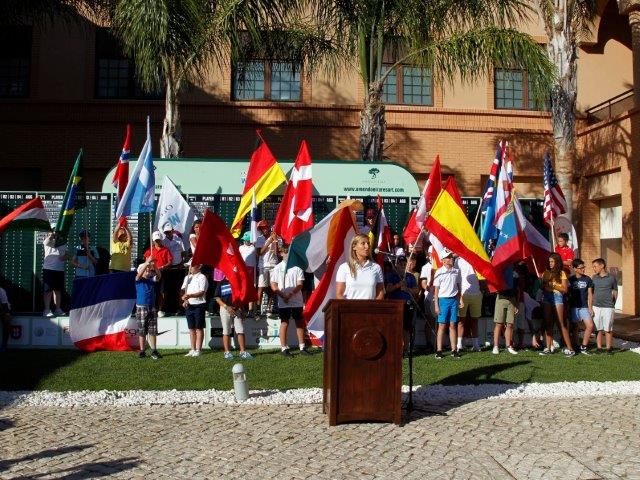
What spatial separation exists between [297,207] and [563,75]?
7925mm

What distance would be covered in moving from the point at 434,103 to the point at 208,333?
42.5 ft

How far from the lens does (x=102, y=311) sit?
43.6 ft

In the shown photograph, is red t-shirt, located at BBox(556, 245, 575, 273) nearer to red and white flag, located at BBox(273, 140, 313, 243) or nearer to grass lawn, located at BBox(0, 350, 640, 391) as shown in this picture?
grass lawn, located at BBox(0, 350, 640, 391)

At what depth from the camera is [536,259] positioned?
1418cm

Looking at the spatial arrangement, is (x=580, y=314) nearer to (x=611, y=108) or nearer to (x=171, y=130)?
(x=171, y=130)

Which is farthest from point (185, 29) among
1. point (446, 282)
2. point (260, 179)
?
point (446, 282)

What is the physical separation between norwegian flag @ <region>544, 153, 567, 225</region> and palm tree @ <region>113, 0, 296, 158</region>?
6.38 metres

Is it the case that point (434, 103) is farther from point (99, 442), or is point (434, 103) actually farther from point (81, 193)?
point (99, 442)

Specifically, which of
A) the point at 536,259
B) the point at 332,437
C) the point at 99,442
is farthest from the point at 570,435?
the point at 536,259

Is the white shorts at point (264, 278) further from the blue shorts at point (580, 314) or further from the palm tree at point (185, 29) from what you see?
the blue shorts at point (580, 314)

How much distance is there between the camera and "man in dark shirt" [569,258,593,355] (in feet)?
45.5

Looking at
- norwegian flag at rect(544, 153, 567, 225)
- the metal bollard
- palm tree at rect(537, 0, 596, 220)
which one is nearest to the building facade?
palm tree at rect(537, 0, 596, 220)

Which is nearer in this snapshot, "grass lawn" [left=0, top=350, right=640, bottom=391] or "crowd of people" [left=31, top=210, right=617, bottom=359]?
"grass lawn" [left=0, top=350, right=640, bottom=391]

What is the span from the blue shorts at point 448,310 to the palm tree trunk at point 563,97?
6276 mm
